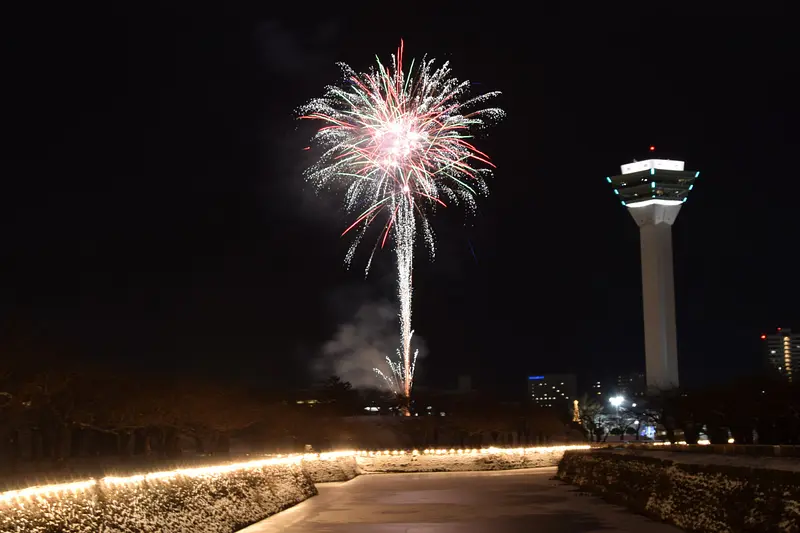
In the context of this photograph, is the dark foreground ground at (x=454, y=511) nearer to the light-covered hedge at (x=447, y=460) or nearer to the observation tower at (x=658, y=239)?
the light-covered hedge at (x=447, y=460)

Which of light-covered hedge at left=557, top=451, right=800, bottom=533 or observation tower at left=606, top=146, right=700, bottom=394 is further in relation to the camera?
observation tower at left=606, top=146, right=700, bottom=394

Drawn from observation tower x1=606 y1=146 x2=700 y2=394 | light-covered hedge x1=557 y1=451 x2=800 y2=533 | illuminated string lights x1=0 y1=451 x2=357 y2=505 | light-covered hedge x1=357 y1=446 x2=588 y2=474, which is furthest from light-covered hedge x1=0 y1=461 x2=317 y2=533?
observation tower x1=606 y1=146 x2=700 y2=394

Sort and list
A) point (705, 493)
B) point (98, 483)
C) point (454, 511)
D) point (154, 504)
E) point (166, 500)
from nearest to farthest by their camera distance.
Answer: point (98, 483)
point (154, 504)
point (166, 500)
point (705, 493)
point (454, 511)

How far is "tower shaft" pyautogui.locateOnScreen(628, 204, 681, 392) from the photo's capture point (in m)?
136

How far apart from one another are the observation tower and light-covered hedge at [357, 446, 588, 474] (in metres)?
82.0

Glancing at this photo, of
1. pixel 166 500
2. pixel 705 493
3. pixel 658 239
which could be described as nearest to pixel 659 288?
pixel 658 239

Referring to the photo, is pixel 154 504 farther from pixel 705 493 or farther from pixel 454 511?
pixel 454 511

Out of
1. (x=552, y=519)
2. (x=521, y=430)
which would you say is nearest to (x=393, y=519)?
(x=552, y=519)

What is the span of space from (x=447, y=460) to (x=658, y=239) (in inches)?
Result: 3541

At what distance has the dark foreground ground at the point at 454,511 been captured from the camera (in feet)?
77.0

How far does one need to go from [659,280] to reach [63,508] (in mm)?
128729

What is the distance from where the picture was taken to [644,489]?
27.5 m

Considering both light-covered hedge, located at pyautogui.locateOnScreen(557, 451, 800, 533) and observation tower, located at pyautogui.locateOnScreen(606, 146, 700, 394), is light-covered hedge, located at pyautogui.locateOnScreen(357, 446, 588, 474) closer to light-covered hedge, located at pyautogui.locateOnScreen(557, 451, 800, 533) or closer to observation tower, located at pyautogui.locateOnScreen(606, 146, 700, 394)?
light-covered hedge, located at pyautogui.locateOnScreen(557, 451, 800, 533)

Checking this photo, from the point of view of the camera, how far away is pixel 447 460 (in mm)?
53906
